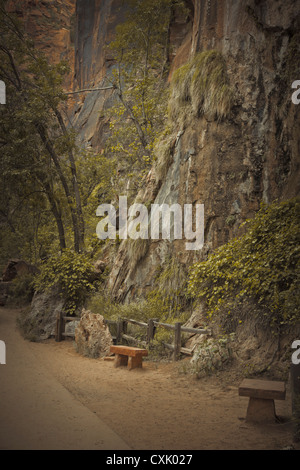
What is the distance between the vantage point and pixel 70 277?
1349 centimetres

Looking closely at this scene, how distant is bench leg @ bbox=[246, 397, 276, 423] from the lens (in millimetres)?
5172

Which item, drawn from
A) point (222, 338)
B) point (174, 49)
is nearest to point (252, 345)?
point (222, 338)

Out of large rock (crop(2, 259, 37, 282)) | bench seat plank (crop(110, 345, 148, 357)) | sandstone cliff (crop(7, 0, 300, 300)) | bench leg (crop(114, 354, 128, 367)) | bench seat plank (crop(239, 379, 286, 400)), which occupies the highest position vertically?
sandstone cliff (crop(7, 0, 300, 300))

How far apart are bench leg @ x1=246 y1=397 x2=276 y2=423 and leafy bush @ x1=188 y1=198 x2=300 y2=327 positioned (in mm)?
1540

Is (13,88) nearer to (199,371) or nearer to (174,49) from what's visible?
(174,49)

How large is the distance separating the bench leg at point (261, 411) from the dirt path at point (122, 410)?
142mm

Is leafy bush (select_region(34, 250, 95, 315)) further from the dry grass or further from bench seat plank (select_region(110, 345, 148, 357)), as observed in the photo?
the dry grass

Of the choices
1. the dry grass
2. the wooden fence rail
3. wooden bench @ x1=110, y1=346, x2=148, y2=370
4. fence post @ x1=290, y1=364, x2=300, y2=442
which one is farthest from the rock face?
the dry grass

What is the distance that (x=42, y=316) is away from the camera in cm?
1339

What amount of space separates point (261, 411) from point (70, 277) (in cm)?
932

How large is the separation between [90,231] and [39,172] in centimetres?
534

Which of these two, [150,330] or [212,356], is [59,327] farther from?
[212,356]

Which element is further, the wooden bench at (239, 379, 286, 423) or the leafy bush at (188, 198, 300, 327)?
the leafy bush at (188, 198, 300, 327)

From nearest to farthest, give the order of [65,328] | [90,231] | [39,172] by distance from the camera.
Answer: [65,328] < [39,172] < [90,231]
